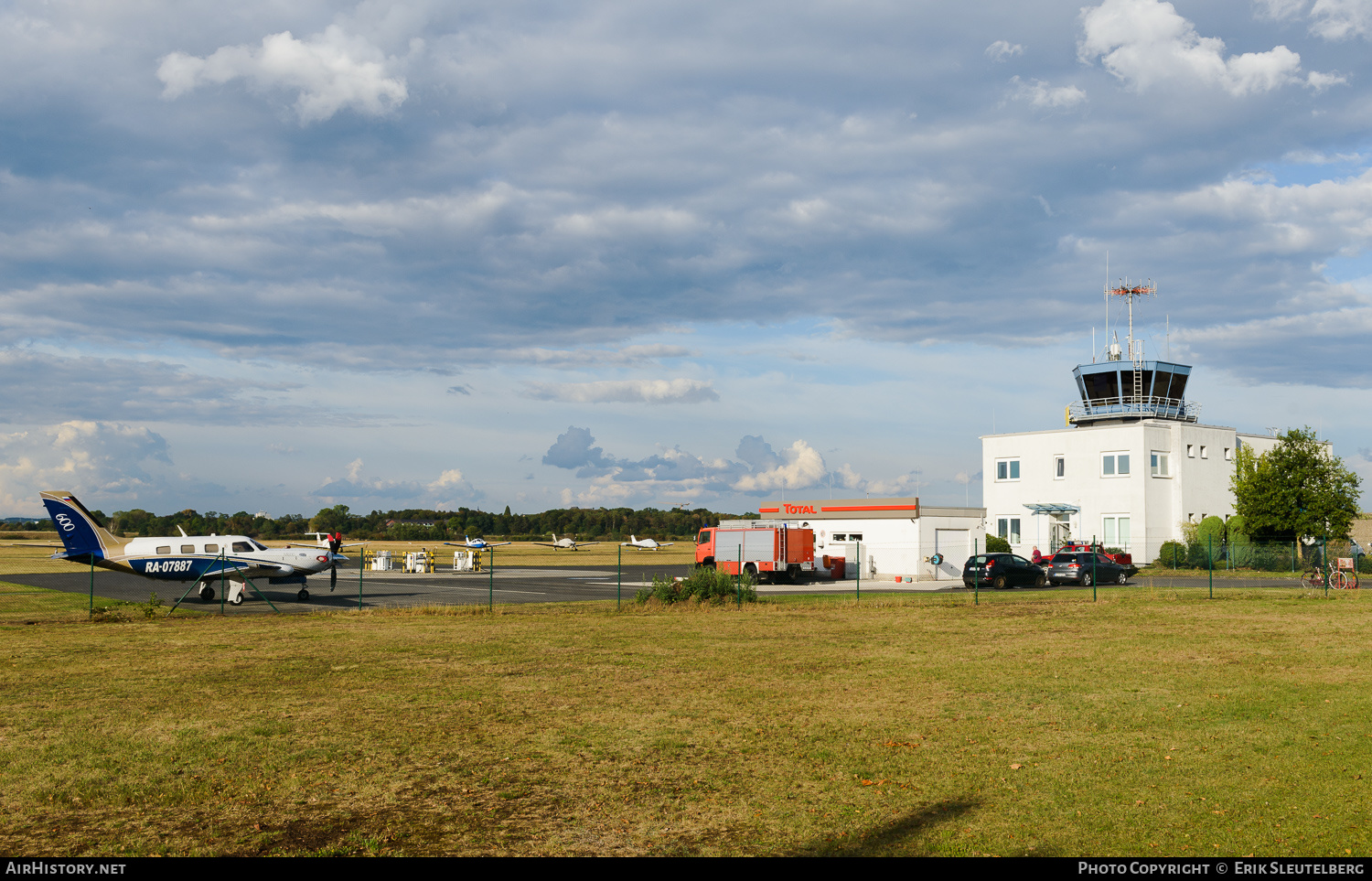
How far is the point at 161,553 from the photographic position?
33.6m

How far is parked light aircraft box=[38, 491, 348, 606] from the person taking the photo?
3312 centimetres

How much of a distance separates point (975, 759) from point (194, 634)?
732 inches

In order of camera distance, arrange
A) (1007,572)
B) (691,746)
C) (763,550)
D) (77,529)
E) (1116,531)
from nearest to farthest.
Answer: (691,746) < (77,529) < (1007,572) < (763,550) < (1116,531)

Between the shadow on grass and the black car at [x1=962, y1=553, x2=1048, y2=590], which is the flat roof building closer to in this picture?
the black car at [x1=962, y1=553, x2=1048, y2=590]

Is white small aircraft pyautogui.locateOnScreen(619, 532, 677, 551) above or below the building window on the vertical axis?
below

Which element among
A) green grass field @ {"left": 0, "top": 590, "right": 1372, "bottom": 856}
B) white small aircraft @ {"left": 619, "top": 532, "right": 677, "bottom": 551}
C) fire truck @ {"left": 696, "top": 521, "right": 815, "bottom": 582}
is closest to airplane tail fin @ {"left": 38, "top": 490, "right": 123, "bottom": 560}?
green grass field @ {"left": 0, "top": 590, "right": 1372, "bottom": 856}

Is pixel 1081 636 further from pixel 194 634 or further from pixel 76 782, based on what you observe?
pixel 194 634

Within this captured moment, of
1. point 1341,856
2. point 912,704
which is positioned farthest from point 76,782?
point 1341,856

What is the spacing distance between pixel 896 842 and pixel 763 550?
3679 cm

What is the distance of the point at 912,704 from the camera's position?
42.8 ft

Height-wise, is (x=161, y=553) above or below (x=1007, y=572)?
above

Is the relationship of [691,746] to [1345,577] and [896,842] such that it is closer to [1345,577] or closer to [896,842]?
[896,842]

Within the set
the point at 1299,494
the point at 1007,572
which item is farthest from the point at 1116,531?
the point at 1007,572

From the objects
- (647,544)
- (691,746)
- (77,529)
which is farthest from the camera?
(647,544)
